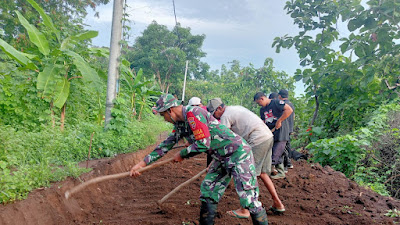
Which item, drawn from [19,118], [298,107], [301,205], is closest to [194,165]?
[301,205]

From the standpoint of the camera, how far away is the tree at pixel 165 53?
1167 inches

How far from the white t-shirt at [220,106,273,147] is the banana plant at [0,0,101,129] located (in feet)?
13.0

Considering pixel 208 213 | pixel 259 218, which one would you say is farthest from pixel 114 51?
pixel 259 218

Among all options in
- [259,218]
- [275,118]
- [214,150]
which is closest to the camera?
[259,218]

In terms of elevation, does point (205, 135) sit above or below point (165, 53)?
below

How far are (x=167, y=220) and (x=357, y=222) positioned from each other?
8.03ft

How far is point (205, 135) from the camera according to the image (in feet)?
10.8

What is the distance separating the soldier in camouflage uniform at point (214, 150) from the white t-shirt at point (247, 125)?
764 mm

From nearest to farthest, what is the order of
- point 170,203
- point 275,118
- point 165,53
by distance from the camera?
point 170,203, point 275,118, point 165,53

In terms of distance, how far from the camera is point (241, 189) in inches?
135

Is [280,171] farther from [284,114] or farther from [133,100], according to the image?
[133,100]

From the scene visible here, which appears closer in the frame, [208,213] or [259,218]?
[259,218]

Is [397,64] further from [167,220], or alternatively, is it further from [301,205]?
[167,220]

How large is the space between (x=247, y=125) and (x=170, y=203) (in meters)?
1.76
